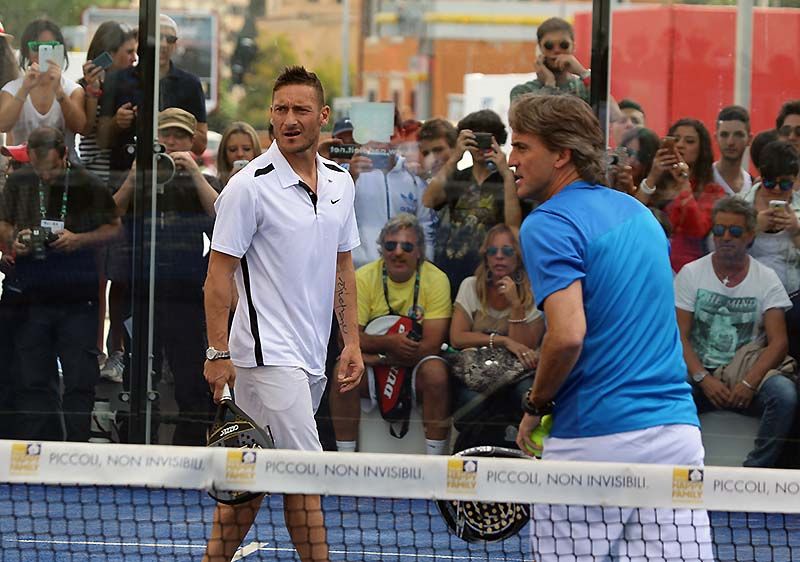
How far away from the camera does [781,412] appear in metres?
7.93

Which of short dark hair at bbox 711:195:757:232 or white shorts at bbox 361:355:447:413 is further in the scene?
white shorts at bbox 361:355:447:413

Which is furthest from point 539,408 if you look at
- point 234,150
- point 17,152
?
point 17,152

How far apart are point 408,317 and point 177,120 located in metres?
1.70

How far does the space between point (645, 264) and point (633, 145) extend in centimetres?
406

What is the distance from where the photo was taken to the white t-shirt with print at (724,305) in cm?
796

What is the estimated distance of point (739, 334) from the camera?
799 centimetres

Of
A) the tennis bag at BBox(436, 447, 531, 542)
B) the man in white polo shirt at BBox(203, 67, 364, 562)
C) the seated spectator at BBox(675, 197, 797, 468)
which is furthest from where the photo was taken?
the seated spectator at BBox(675, 197, 797, 468)

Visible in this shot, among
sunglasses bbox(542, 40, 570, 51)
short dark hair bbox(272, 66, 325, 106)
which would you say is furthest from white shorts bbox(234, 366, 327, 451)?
sunglasses bbox(542, 40, 570, 51)

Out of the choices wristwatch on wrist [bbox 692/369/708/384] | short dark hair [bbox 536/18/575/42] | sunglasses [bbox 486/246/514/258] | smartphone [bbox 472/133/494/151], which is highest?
short dark hair [bbox 536/18/575/42]

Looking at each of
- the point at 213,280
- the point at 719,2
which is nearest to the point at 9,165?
the point at 213,280

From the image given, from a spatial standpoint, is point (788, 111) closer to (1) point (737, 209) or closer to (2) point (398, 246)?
(1) point (737, 209)

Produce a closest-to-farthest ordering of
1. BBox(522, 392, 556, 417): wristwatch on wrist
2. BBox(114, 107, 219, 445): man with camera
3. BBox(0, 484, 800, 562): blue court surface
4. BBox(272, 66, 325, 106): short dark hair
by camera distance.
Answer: BBox(522, 392, 556, 417): wristwatch on wrist, BBox(272, 66, 325, 106): short dark hair, BBox(0, 484, 800, 562): blue court surface, BBox(114, 107, 219, 445): man with camera

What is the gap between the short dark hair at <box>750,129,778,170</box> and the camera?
8.02m

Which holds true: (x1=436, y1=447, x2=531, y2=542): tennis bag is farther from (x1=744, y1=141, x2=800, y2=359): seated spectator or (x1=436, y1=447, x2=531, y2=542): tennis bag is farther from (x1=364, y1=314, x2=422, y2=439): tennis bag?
(x1=744, y1=141, x2=800, y2=359): seated spectator
